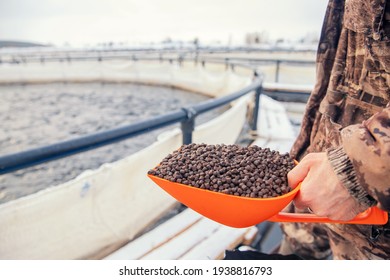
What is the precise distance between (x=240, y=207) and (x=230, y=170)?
0.15 metres

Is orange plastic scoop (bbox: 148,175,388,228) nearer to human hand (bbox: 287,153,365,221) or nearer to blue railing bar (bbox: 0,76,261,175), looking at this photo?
human hand (bbox: 287,153,365,221)

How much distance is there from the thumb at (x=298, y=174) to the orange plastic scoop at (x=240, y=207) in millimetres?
35

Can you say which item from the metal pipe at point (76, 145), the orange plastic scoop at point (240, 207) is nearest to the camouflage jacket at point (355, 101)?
the orange plastic scoop at point (240, 207)

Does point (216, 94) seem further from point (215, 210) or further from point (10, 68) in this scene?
point (10, 68)

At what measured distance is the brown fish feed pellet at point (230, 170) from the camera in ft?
2.77

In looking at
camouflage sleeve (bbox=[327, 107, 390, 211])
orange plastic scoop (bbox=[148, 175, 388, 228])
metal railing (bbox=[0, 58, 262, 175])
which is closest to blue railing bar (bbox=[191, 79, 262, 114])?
metal railing (bbox=[0, 58, 262, 175])

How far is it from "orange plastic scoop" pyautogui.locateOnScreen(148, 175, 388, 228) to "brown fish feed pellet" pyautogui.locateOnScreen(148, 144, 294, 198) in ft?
0.09

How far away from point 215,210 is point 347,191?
1.26 ft

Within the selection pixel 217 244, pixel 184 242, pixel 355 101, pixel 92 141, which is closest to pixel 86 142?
pixel 92 141

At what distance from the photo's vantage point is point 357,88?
100 centimetres

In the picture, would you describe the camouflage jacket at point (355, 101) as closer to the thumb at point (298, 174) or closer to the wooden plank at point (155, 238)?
the thumb at point (298, 174)

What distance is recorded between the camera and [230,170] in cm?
92

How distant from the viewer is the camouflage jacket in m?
0.67

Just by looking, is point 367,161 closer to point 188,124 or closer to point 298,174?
point 298,174
